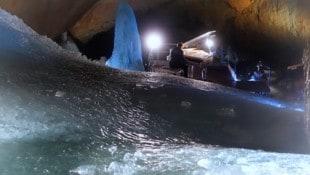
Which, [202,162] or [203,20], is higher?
[203,20]

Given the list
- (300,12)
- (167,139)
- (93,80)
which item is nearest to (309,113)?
(167,139)

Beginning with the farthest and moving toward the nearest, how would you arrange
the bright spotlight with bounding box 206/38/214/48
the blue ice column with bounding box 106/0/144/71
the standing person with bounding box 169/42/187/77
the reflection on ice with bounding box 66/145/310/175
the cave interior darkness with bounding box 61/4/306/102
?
the bright spotlight with bounding box 206/38/214/48, the blue ice column with bounding box 106/0/144/71, the cave interior darkness with bounding box 61/4/306/102, the standing person with bounding box 169/42/187/77, the reflection on ice with bounding box 66/145/310/175

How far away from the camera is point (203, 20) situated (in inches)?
848

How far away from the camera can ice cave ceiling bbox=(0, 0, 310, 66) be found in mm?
13648

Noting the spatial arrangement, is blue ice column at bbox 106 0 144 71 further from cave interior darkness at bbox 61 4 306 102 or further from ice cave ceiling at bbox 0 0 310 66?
cave interior darkness at bbox 61 4 306 102

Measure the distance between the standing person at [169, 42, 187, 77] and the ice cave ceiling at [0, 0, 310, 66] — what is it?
12.8 ft

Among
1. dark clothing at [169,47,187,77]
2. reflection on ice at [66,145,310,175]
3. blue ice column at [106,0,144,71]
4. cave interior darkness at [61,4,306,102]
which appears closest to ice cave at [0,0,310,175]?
reflection on ice at [66,145,310,175]

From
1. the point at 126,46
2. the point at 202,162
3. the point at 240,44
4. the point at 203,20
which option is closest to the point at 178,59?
the point at 126,46

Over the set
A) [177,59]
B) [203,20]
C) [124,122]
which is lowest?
[124,122]

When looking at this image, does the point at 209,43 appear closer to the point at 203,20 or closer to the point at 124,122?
the point at 203,20

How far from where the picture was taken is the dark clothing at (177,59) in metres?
13.8

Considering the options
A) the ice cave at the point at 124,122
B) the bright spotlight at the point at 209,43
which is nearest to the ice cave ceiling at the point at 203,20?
the bright spotlight at the point at 209,43

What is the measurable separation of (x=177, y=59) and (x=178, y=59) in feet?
0.12

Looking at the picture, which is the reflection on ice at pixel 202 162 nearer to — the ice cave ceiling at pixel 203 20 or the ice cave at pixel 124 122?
the ice cave at pixel 124 122
